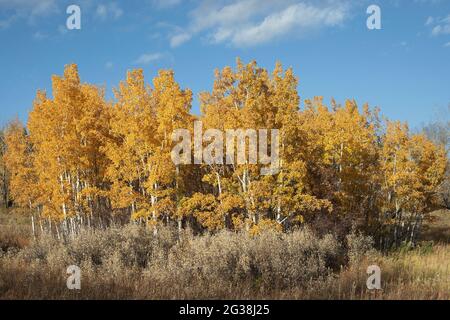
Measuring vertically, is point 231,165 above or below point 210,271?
above

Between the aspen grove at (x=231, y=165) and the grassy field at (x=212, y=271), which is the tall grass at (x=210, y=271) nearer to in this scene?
the grassy field at (x=212, y=271)

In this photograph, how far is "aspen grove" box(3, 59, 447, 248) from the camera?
19688mm

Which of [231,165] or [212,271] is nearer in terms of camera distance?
[212,271]

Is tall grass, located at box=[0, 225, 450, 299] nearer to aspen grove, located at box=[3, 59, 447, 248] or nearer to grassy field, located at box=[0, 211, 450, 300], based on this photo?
grassy field, located at box=[0, 211, 450, 300]

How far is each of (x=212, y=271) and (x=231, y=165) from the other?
10.4m

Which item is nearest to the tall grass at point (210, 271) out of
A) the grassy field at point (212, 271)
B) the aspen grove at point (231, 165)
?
the grassy field at point (212, 271)

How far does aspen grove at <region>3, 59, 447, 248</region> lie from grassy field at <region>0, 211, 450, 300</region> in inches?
112

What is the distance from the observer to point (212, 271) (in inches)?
493

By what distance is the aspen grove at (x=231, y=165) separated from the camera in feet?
64.6

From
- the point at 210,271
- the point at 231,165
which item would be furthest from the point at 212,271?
the point at 231,165

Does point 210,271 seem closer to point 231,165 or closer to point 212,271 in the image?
point 212,271

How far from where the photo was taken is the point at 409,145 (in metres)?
26.0

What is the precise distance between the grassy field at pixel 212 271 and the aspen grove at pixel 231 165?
2.84m
